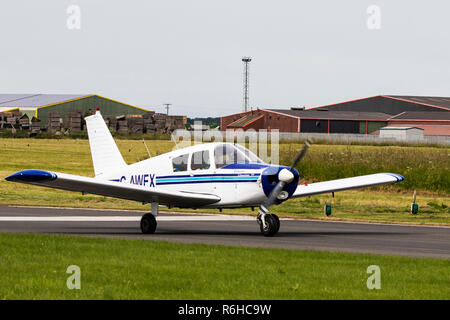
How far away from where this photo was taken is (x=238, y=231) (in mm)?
22891

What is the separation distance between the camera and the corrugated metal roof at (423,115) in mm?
111506

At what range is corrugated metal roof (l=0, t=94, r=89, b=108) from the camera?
410 ft

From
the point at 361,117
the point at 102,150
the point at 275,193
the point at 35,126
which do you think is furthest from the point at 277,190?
the point at 361,117

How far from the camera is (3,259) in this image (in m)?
14.4

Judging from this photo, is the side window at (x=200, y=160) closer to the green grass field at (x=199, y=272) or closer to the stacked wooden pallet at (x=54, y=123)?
the green grass field at (x=199, y=272)

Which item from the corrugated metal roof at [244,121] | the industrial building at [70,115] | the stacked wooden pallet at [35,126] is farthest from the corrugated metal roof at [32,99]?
the stacked wooden pallet at [35,126]

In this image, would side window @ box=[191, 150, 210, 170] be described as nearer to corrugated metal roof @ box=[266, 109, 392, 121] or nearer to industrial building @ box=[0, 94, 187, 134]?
industrial building @ box=[0, 94, 187, 134]

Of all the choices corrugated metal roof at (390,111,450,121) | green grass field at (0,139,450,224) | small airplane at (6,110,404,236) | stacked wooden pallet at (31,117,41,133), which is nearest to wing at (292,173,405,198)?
small airplane at (6,110,404,236)

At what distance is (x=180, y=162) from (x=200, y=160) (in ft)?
2.19

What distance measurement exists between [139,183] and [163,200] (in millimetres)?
1319

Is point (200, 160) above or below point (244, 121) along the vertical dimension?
below

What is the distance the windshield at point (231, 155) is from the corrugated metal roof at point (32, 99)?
A: 343 feet

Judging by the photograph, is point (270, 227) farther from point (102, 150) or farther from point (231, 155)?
point (102, 150)
